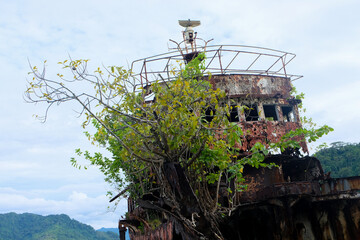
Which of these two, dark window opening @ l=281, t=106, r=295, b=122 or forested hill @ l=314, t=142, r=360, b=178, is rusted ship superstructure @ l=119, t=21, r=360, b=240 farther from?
forested hill @ l=314, t=142, r=360, b=178

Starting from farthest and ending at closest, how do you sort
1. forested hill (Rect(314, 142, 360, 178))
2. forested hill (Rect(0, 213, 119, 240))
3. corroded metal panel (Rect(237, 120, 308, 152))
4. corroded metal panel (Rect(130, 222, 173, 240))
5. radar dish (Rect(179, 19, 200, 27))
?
forested hill (Rect(0, 213, 119, 240)) < forested hill (Rect(314, 142, 360, 178)) < radar dish (Rect(179, 19, 200, 27)) < corroded metal panel (Rect(237, 120, 308, 152)) < corroded metal panel (Rect(130, 222, 173, 240))

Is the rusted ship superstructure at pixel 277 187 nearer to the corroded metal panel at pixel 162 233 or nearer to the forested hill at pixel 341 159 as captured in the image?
the corroded metal panel at pixel 162 233

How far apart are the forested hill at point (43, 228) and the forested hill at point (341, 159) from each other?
68213 millimetres

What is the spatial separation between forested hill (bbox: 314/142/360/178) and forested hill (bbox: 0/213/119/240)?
224 feet

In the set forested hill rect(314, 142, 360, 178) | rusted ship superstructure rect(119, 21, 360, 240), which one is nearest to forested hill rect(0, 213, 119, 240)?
A: forested hill rect(314, 142, 360, 178)

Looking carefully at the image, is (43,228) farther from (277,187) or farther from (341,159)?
(277,187)

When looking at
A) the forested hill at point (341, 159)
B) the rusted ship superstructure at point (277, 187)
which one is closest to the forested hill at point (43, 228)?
the forested hill at point (341, 159)

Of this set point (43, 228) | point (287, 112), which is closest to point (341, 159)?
point (287, 112)

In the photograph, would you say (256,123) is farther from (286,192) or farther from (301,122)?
(286,192)

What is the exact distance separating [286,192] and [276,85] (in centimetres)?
614

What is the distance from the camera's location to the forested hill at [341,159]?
107ft

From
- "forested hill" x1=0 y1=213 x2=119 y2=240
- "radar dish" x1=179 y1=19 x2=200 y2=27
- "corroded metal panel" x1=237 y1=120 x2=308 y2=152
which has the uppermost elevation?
"radar dish" x1=179 y1=19 x2=200 y2=27

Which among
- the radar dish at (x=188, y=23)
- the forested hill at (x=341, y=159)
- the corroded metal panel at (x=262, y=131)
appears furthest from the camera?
the forested hill at (x=341, y=159)

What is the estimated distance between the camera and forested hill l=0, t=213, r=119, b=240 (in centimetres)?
8931
